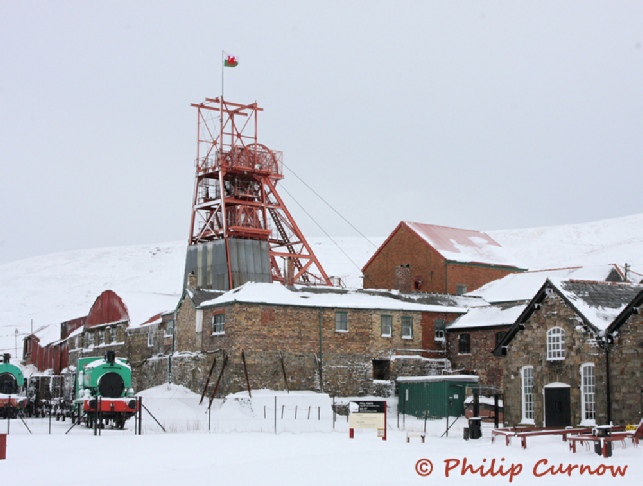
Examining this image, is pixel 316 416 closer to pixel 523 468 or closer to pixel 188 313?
pixel 188 313

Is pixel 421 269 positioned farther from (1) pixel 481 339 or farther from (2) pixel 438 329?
(1) pixel 481 339

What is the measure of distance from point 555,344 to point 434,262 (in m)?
27.9

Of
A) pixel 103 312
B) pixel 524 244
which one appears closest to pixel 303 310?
pixel 103 312

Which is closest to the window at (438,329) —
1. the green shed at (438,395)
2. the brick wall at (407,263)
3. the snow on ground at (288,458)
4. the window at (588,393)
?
the green shed at (438,395)

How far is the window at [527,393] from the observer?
41062 mm

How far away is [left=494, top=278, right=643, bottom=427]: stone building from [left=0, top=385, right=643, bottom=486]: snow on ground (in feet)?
8.31

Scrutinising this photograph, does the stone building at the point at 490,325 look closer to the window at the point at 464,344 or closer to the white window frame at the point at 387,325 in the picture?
the window at the point at 464,344

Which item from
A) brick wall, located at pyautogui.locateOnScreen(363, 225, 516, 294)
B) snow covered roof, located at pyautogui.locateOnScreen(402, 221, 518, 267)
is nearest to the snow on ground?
brick wall, located at pyautogui.locateOnScreen(363, 225, 516, 294)

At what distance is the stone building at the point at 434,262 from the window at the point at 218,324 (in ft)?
53.7

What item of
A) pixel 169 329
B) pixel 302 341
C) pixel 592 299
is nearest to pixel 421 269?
pixel 302 341

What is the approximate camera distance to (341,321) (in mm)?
54781

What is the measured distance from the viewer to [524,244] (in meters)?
169

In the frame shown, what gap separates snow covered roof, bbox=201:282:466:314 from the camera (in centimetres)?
5281

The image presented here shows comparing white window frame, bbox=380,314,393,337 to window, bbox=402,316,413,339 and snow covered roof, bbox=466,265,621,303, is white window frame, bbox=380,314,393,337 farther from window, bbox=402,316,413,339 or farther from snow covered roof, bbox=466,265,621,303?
snow covered roof, bbox=466,265,621,303
